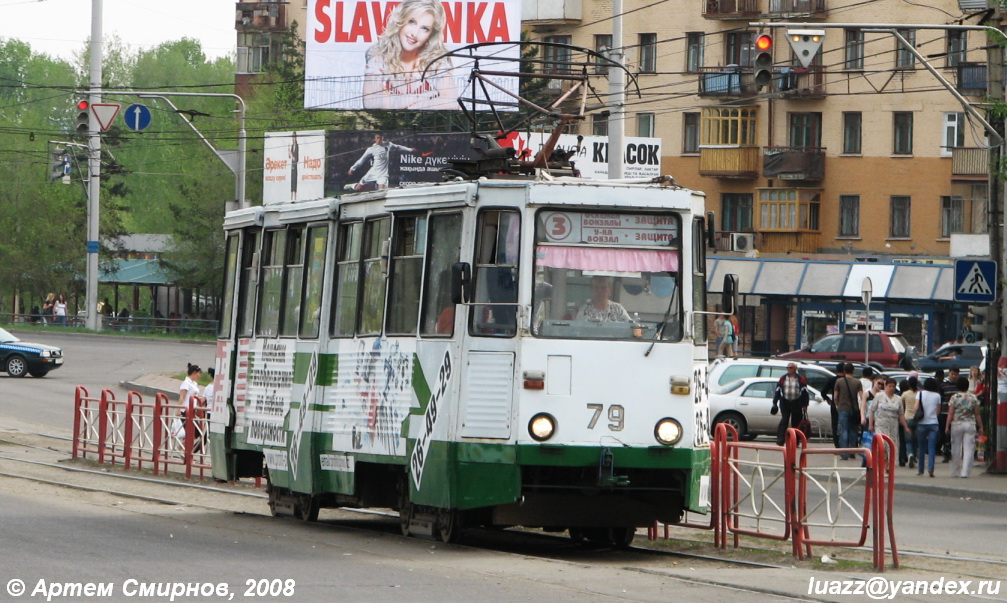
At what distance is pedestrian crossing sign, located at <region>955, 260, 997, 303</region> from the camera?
2534cm

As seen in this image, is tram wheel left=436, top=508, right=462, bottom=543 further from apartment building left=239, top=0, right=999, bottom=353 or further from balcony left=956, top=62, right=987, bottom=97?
balcony left=956, top=62, right=987, bottom=97

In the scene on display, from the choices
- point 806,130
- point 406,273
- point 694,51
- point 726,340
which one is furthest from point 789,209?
point 406,273

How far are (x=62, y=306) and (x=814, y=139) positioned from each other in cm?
3125

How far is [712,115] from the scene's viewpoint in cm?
6444

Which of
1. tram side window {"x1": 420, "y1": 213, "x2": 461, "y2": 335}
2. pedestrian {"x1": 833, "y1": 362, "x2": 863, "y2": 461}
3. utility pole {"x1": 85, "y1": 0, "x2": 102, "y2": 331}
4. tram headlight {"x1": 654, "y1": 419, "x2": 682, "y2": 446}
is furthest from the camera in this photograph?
utility pole {"x1": 85, "y1": 0, "x2": 102, "y2": 331}

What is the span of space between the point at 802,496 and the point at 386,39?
4045 cm

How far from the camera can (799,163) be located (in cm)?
6200

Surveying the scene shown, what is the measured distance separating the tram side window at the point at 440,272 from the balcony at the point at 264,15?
74813 millimetres

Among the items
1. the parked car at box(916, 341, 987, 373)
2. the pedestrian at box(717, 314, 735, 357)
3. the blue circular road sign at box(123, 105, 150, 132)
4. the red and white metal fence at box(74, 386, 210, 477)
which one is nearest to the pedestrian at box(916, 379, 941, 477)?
the red and white metal fence at box(74, 386, 210, 477)

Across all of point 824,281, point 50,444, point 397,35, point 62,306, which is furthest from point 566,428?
point 62,306

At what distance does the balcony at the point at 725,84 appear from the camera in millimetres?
62594

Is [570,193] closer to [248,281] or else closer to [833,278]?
[248,281]

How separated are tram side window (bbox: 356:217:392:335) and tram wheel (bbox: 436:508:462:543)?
5.83ft

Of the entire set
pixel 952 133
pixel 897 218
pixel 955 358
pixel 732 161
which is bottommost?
pixel 955 358
